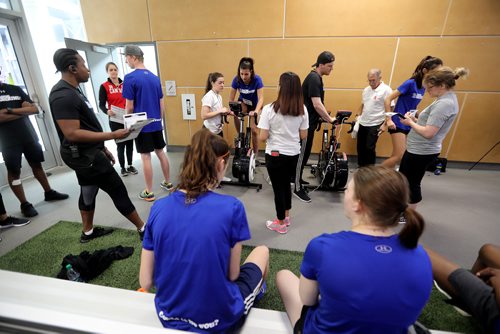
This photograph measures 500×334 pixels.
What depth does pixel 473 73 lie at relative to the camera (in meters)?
3.73

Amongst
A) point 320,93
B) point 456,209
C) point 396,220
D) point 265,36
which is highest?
point 265,36

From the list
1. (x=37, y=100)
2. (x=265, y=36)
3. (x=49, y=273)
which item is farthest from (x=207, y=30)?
(x=49, y=273)

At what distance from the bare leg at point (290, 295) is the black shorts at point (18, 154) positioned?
2.97 metres

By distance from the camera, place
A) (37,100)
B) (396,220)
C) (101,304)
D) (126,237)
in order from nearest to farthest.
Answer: (396,220), (101,304), (126,237), (37,100)

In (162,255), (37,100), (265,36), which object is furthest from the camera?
(265,36)

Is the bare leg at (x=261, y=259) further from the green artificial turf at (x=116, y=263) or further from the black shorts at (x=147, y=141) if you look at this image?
the black shorts at (x=147, y=141)

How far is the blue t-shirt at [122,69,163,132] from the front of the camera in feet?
8.44

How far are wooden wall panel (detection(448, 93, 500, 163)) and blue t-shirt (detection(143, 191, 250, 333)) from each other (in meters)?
4.86

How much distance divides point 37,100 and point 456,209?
603 cm

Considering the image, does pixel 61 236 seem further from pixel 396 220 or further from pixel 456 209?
pixel 456 209

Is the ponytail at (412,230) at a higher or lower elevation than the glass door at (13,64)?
lower

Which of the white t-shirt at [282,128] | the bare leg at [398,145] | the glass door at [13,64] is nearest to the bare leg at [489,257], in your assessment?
the white t-shirt at [282,128]

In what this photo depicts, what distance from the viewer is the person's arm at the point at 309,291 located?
35.7 inches

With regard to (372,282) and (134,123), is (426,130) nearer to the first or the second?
(372,282)
